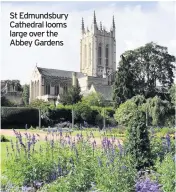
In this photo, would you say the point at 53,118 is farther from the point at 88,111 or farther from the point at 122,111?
the point at 122,111

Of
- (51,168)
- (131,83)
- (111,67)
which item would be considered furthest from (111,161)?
(111,67)

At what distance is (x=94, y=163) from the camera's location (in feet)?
19.1

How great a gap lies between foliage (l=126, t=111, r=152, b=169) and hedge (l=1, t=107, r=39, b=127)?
26.6 metres

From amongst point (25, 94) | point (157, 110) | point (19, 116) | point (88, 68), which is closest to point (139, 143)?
point (157, 110)

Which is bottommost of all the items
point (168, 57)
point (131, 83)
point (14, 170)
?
→ point (14, 170)

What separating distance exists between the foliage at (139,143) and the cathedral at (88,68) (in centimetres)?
6872

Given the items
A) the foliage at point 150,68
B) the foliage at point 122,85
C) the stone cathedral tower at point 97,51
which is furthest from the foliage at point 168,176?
the stone cathedral tower at point 97,51

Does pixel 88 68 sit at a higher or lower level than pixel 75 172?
higher

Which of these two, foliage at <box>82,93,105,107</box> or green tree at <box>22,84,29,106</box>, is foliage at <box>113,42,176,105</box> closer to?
foliage at <box>82,93,105,107</box>

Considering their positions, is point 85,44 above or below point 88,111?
above

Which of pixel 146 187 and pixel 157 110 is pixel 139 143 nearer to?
pixel 146 187

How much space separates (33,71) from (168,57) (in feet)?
123

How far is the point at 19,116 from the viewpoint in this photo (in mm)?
34000

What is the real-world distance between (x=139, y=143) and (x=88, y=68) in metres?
90.1
